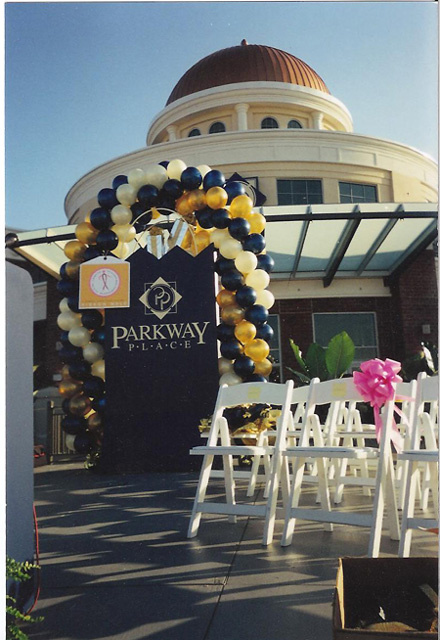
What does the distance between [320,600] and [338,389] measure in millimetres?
1576

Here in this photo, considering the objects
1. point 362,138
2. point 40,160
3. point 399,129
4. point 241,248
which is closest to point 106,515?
point 40,160

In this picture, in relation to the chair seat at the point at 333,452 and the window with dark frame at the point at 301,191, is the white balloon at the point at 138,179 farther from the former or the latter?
the window with dark frame at the point at 301,191

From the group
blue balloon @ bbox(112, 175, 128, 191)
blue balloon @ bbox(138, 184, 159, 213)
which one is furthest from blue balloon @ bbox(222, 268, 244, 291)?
blue balloon @ bbox(112, 175, 128, 191)

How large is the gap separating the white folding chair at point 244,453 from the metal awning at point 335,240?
23.2ft

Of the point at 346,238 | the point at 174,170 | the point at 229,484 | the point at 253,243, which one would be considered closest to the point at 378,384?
the point at 229,484

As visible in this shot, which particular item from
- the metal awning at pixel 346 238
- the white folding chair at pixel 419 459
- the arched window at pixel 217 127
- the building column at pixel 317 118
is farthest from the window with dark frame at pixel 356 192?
the white folding chair at pixel 419 459

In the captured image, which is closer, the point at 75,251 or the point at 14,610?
the point at 14,610

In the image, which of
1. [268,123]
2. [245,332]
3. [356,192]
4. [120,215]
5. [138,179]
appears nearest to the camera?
[245,332]

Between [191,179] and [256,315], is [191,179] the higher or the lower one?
the higher one

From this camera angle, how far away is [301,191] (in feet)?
52.1

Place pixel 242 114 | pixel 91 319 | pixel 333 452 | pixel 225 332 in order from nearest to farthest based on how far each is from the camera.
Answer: pixel 333 452 → pixel 225 332 → pixel 91 319 → pixel 242 114

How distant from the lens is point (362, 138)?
15922 mm

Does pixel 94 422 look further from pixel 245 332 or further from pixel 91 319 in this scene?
pixel 245 332

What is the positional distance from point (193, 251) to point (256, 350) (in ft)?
5.73
